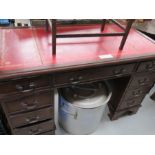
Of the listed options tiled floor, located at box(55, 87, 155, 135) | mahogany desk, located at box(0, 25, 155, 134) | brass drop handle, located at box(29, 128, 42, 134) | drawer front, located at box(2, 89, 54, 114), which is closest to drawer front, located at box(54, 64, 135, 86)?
mahogany desk, located at box(0, 25, 155, 134)

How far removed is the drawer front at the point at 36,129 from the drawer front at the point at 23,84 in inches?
15.3

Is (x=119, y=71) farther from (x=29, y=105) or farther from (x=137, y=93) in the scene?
(x=29, y=105)

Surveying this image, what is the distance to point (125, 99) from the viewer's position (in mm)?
1447

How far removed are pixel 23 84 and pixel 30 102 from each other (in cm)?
17

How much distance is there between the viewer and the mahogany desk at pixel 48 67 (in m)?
0.85

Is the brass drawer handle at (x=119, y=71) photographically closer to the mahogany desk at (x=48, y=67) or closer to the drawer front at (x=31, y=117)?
the mahogany desk at (x=48, y=67)

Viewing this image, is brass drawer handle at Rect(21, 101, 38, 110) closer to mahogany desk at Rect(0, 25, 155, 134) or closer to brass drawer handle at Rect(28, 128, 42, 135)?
mahogany desk at Rect(0, 25, 155, 134)

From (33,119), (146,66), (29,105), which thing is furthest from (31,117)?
(146,66)

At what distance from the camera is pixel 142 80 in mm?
1318

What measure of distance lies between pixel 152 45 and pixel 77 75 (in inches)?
26.2

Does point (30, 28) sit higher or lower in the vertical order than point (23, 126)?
higher
